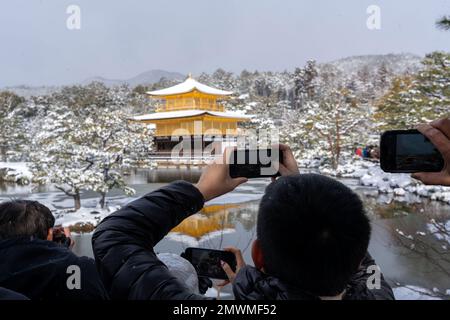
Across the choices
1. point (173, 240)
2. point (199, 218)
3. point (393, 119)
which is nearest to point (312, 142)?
point (393, 119)

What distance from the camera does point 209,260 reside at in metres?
0.55

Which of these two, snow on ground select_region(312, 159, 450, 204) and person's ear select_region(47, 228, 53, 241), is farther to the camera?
snow on ground select_region(312, 159, 450, 204)

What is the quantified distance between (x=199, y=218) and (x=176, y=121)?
6.30 metres

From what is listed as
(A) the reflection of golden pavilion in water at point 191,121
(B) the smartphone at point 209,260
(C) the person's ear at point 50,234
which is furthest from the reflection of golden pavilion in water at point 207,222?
(A) the reflection of golden pavilion in water at point 191,121

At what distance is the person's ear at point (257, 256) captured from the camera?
0.41 m

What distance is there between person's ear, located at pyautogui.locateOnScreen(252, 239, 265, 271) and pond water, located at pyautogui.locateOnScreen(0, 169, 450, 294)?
2222mm

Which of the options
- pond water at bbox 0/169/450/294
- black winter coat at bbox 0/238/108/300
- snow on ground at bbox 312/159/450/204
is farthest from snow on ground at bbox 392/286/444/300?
snow on ground at bbox 312/159/450/204

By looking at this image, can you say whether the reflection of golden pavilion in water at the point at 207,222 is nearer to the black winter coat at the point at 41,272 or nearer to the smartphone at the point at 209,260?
the black winter coat at the point at 41,272

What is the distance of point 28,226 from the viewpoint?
2.44 feet

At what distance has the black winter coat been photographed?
674 mm

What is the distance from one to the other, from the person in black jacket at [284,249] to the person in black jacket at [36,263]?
29cm

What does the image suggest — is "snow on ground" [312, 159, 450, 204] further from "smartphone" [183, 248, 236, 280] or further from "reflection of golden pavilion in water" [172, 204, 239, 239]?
"smartphone" [183, 248, 236, 280]

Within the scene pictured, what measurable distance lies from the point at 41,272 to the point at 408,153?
66 centimetres
